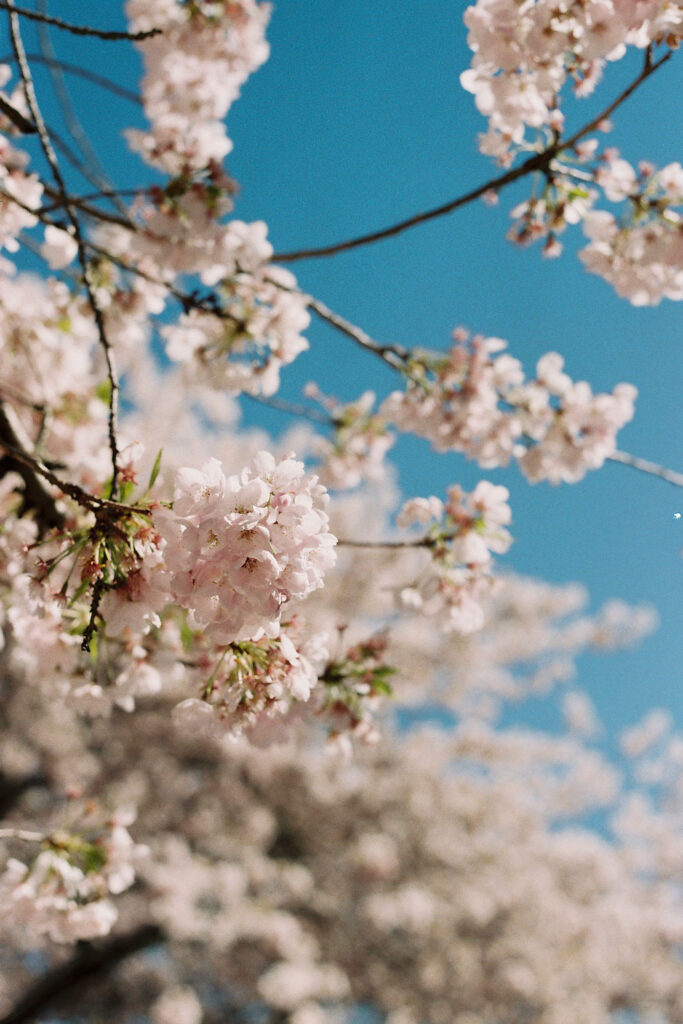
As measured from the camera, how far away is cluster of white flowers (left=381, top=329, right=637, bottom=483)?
256 centimetres

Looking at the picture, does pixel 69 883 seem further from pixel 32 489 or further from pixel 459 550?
pixel 459 550

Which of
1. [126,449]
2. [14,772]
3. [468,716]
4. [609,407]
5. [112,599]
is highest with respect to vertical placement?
[468,716]

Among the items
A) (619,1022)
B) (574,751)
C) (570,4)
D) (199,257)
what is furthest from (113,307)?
(574,751)

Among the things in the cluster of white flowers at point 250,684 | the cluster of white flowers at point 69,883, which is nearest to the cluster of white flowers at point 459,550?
the cluster of white flowers at point 250,684

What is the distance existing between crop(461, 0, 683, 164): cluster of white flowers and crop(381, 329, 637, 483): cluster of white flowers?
2.56 ft

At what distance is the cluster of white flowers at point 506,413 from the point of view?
2.56 meters

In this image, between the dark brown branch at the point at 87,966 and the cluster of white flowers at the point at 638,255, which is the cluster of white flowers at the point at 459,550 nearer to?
the cluster of white flowers at the point at 638,255

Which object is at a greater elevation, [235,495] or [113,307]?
[113,307]

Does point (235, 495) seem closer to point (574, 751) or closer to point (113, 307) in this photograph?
point (113, 307)

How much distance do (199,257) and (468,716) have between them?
1090 centimetres

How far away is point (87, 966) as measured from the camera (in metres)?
6.68

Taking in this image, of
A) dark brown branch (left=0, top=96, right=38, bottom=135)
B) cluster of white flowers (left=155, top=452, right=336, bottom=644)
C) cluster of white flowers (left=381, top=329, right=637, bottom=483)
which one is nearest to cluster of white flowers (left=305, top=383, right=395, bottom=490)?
cluster of white flowers (left=381, top=329, right=637, bottom=483)

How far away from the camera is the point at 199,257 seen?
2.14 m

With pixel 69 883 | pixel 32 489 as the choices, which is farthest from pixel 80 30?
pixel 69 883
